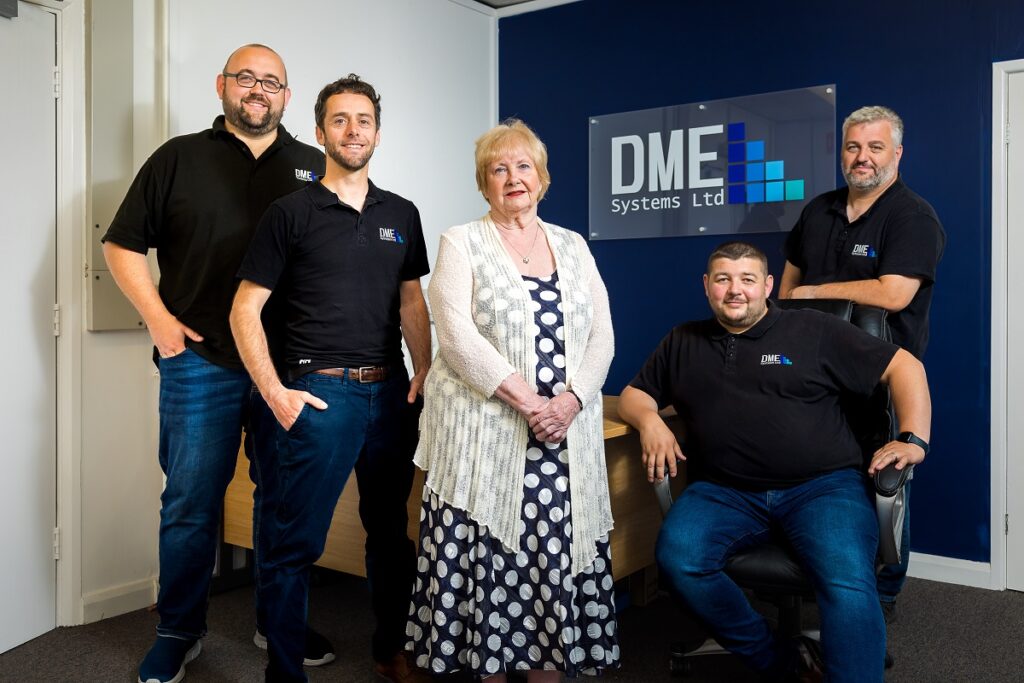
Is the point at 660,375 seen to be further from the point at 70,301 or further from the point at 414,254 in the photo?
the point at 70,301

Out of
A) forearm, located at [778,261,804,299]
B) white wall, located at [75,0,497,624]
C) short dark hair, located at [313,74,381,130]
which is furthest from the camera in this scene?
forearm, located at [778,261,804,299]

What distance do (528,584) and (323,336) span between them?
0.79 meters

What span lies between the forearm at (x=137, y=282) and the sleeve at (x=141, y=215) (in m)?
0.02

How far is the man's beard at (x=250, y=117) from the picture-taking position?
252 cm

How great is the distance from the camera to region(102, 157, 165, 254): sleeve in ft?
8.04

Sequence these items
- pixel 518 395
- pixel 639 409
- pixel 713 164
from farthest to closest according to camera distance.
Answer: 1. pixel 713 164
2. pixel 639 409
3. pixel 518 395

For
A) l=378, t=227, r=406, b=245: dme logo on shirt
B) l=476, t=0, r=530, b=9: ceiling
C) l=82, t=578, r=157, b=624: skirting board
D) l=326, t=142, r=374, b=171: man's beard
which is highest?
l=476, t=0, r=530, b=9: ceiling

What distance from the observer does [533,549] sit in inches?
86.2

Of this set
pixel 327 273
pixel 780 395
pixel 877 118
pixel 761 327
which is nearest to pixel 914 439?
pixel 780 395

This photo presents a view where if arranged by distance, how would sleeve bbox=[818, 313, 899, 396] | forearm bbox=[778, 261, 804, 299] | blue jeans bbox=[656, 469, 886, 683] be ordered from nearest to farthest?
blue jeans bbox=[656, 469, 886, 683], sleeve bbox=[818, 313, 899, 396], forearm bbox=[778, 261, 804, 299]

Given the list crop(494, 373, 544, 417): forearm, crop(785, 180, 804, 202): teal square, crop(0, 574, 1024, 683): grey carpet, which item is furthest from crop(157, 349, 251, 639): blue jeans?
crop(785, 180, 804, 202): teal square

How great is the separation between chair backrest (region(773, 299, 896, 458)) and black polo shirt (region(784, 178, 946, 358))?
246mm

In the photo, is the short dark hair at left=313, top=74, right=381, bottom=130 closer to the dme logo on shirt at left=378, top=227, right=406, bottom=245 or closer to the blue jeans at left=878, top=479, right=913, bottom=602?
the dme logo on shirt at left=378, top=227, right=406, bottom=245

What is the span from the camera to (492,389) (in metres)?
2.14
